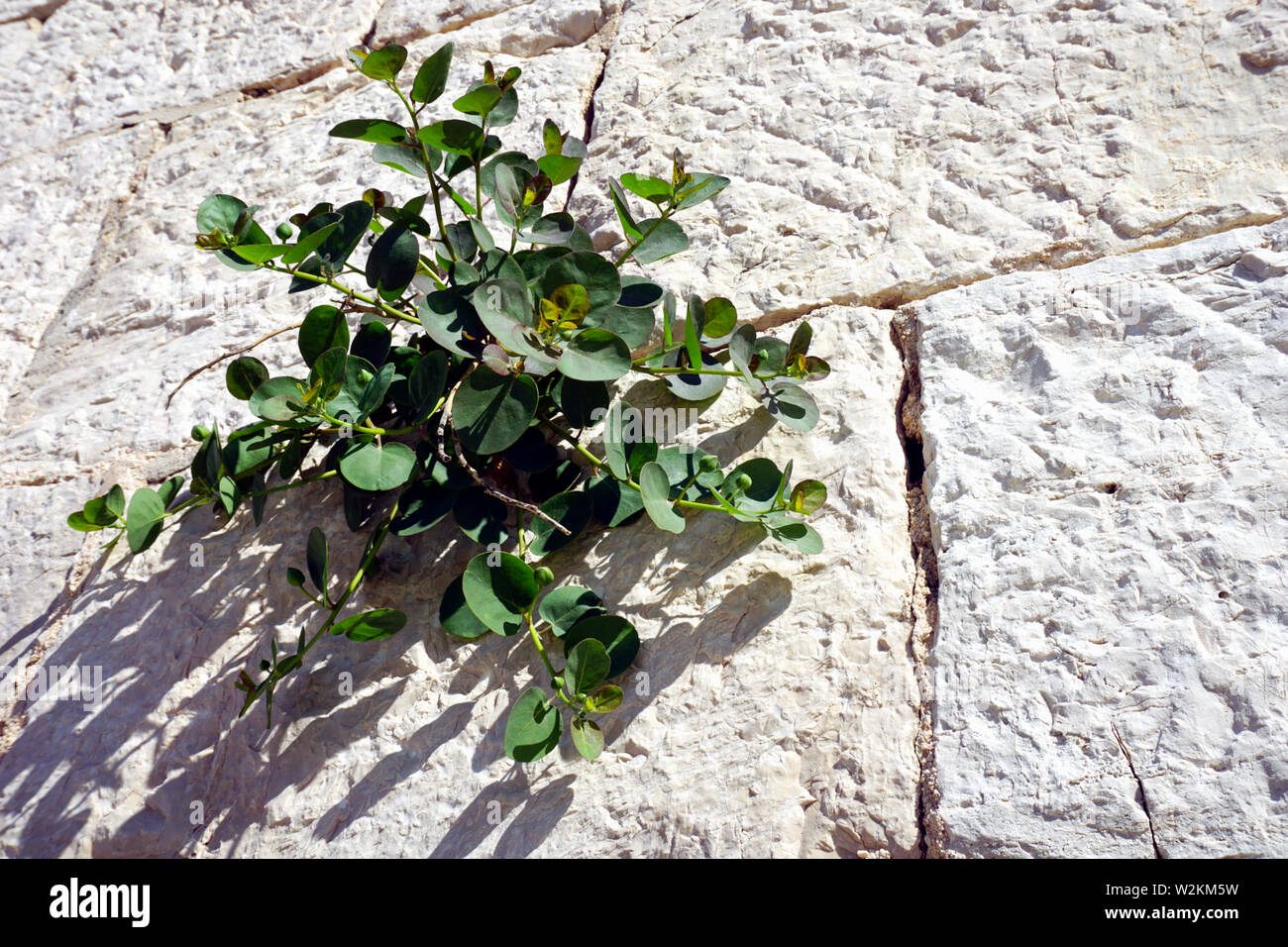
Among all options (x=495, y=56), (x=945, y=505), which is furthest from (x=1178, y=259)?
(x=495, y=56)

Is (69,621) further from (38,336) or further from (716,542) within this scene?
(716,542)

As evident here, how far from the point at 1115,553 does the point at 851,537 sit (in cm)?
26

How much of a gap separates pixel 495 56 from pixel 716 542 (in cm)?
109

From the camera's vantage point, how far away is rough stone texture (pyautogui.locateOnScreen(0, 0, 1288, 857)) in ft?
2.82

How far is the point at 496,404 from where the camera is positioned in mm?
991

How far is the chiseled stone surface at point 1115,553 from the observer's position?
80cm

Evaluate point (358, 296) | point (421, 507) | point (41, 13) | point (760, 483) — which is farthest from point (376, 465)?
point (41, 13)

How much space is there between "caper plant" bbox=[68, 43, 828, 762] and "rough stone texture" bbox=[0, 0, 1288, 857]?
61 mm

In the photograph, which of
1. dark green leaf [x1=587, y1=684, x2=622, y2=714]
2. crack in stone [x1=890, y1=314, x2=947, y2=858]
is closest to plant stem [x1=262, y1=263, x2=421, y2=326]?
dark green leaf [x1=587, y1=684, x2=622, y2=714]

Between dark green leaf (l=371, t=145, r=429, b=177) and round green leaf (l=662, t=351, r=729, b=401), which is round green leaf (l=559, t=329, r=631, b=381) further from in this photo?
dark green leaf (l=371, t=145, r=429, b=177)

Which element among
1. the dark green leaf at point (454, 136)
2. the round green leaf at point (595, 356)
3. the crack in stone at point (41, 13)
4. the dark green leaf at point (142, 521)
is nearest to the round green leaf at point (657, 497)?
the round green leaf at point (595, 356)

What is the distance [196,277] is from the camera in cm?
156

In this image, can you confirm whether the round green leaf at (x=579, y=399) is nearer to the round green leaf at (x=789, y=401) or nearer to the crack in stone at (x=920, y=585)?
the round green leaf at (x=789, y=401)
